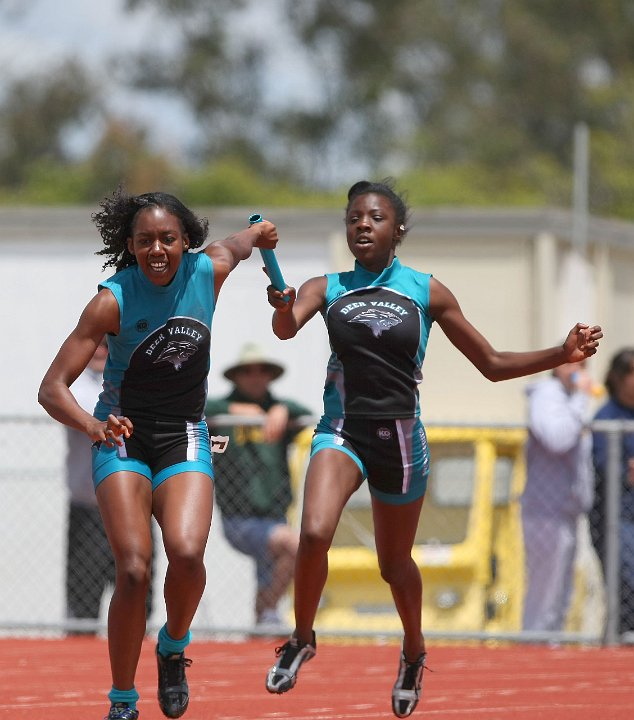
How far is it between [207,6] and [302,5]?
3228mm

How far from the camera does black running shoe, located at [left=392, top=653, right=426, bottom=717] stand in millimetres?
7006

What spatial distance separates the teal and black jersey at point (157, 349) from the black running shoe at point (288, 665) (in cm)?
117

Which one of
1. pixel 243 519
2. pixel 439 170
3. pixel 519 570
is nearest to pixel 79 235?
pixel 243 519

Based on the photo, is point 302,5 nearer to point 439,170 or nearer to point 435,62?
point 435,62

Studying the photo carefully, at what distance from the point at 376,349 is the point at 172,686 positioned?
5.67ft

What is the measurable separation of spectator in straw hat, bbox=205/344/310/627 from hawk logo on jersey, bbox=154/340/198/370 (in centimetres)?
487

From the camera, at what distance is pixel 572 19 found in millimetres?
52281

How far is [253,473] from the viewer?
1146cm

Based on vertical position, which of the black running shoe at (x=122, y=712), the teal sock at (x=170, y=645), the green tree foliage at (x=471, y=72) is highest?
the green tree foliage at (x=471, y=72)

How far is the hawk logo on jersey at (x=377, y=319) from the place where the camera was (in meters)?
7.06

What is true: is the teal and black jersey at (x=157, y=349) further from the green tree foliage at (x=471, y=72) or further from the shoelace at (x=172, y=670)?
the green tree foliage at (x=471, y=72)

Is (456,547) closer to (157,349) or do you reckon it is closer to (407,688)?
(407,688)

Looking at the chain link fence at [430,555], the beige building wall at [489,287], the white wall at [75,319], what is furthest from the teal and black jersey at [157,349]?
the beige building wall at [489,287]

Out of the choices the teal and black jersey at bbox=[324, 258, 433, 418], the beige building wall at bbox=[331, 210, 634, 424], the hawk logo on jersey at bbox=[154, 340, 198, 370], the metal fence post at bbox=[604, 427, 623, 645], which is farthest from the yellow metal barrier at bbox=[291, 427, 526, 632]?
the hawk logo on jersey at bbox=[154, 340, 198, 370]
